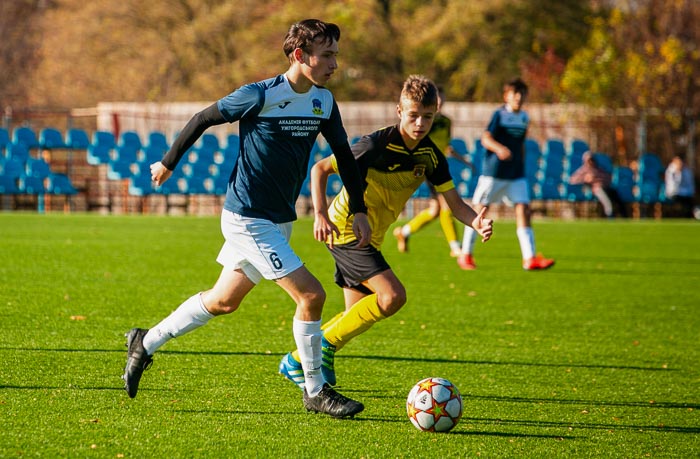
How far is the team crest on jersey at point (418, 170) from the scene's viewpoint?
6.11m

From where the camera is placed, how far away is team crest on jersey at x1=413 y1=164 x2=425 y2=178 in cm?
611

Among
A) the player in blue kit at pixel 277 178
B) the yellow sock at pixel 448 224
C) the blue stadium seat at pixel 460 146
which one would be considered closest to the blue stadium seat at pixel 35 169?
the blue stadium seat at pixel 460 146

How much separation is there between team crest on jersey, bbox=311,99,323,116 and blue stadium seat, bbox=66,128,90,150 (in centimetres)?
2042

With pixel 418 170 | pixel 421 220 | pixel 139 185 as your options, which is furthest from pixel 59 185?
pixel 418 170

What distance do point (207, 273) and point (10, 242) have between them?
12.8 feet

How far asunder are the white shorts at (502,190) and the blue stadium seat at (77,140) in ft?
47.4

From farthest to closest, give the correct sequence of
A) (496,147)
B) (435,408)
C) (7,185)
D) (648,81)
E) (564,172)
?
(648,81) → (564,172) → (7,185) → (496,147) → (435,408)

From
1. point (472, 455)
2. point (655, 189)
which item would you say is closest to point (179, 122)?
point (655, 189)

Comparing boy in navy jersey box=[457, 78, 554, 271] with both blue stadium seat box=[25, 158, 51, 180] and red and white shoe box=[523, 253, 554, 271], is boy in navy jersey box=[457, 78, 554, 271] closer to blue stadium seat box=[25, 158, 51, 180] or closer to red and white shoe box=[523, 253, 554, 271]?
red and white shoe box=[523, 253, 554, 271]

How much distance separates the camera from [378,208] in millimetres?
6199

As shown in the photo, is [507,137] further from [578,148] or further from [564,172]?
[578,148]

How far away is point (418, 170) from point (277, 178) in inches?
47.1

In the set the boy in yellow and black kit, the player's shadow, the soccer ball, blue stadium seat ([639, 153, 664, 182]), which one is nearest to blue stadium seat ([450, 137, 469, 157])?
blue stadium seat ([639, 153, 664, 182])

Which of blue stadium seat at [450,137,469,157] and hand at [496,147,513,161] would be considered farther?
blue stadium seat at [450,137,469,157]
